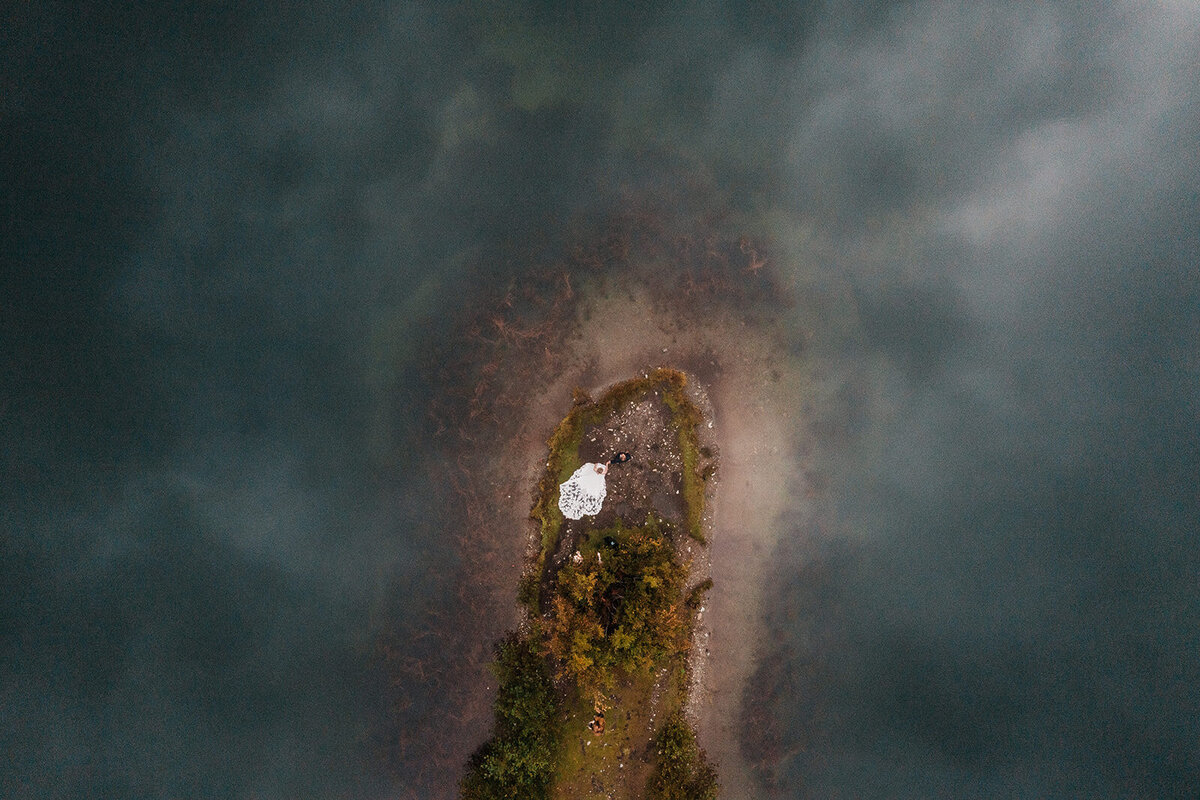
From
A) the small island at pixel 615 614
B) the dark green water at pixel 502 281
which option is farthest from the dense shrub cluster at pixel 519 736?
the dark green water at pixel 502 281

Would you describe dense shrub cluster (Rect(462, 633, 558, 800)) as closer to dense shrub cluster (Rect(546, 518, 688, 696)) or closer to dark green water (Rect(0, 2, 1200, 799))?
dense shrub cluster (Rect(546, 518, 688, 696))

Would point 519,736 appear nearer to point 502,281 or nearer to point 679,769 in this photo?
point 679,769

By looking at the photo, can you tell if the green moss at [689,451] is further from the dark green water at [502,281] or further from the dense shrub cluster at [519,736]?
the dense shrub cluster at [519,736]

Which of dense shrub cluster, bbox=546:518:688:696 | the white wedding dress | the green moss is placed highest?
the green moss

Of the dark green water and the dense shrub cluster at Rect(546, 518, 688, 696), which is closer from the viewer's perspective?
the dense shrub cluster at Rect(546, 518, 688, 696)

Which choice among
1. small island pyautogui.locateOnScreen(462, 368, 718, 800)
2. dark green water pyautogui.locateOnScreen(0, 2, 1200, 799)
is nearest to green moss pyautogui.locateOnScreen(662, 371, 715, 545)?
small island pyautogui.locateOnScreen(462, 368, 718, 800)

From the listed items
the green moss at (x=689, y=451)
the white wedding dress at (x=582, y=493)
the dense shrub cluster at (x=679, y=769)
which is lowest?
the dense shrub cluster at (x=679, y=769)

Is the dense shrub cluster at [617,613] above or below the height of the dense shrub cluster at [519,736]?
above
